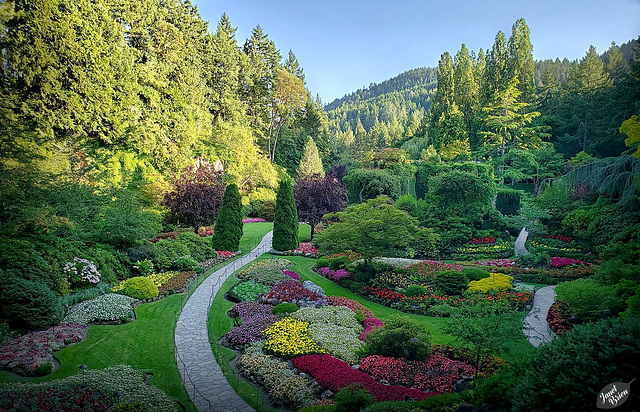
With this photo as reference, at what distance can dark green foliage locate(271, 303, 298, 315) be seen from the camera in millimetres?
12242

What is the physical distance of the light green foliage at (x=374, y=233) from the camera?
16125 mm

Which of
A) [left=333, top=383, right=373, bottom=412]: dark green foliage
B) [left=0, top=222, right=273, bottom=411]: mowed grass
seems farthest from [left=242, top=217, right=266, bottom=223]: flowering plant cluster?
[left=333, top=383, right=373, bottom=412]: dark green foliage

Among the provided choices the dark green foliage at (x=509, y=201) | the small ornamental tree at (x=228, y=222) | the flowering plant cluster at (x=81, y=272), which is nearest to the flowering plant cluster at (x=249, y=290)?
the flowering plant cluster at (x=81, y=272)

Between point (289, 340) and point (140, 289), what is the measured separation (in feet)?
23.6

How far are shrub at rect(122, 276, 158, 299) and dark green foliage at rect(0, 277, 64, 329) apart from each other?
321 cm

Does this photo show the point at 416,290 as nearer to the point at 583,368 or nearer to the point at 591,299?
the point at 591,299

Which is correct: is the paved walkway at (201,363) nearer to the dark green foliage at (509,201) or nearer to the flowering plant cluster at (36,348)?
the flowering plant cluster at (36,348)

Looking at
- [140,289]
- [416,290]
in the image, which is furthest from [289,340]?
[140,289]

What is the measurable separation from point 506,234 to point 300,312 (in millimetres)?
19030

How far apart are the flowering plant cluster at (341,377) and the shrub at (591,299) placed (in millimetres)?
6881

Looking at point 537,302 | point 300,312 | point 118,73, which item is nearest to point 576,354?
point 300,312

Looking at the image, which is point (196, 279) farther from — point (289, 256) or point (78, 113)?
point (78, 113)

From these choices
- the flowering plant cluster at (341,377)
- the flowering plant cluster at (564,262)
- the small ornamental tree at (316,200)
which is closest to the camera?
the flowering plant cluster at (341,377)

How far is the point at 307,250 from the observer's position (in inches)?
929
